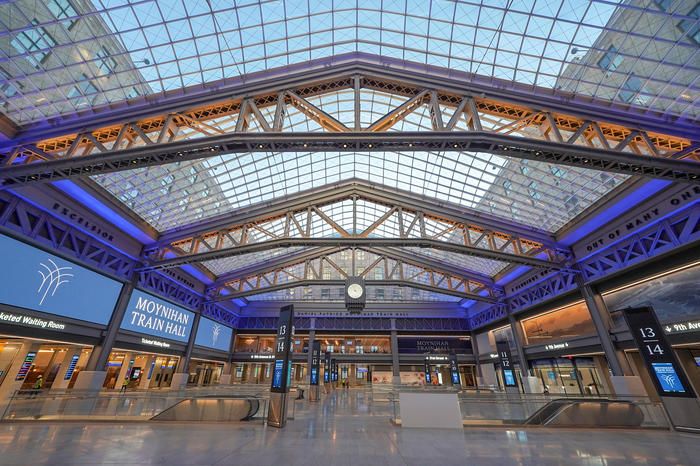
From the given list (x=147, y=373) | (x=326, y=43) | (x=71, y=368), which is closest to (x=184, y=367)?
(x=147, y=373)

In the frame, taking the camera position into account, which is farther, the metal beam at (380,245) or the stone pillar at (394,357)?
the stone pillar at (394,357)

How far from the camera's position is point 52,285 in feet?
62.4

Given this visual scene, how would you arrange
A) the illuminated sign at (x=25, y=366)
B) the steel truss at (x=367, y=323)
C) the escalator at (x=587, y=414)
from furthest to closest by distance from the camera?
the steel truss at (x=367, y=323), the illuminated sign at (x=25, y=366), the escalator at (x=587, y=414)

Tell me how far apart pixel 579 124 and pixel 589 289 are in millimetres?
15523

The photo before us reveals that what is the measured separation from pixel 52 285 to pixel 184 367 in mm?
18226

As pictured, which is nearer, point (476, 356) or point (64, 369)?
point (64, 369)

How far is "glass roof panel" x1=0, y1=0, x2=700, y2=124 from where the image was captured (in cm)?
1144

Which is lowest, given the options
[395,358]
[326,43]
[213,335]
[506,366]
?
[506,366]

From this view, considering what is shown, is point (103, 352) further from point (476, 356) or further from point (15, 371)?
point (476, 356)

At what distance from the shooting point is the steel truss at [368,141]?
1310 centimetres

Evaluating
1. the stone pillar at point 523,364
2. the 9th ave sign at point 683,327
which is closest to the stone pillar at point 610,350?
the 9th ave sign at point 683,327

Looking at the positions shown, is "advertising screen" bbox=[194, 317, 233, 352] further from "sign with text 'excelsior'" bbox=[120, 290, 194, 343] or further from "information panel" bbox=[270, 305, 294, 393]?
"information panel" bbox=[270, 305, 294, 393]

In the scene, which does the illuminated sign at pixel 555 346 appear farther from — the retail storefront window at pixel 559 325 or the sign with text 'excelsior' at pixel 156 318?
the sign with text 'excelsior' at pixel 156 318

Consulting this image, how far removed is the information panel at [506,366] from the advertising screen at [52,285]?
1464 inches
